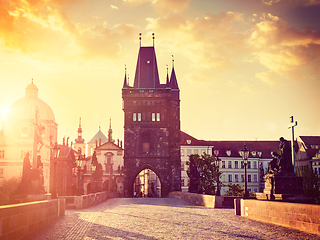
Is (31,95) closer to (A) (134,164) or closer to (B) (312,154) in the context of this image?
(A) (134,164)

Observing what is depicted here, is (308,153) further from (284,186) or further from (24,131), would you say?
(24,131)

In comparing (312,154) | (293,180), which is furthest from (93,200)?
(312,154)

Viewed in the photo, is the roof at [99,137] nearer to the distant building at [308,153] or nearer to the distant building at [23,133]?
the distant building at [23,133]

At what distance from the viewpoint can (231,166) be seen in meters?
89.4

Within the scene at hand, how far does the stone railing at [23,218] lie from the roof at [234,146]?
74.3 m

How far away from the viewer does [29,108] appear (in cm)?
10294

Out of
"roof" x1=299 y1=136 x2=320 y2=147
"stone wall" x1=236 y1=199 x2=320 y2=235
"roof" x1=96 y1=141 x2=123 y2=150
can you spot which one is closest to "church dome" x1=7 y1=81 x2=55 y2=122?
"roof" x1=96 y1=141 x2=123 y2=150

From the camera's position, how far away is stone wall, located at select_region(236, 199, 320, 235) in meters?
10.4

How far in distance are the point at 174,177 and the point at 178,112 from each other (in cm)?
1360

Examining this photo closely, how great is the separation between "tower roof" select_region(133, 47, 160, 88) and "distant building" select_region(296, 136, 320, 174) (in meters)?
32.9

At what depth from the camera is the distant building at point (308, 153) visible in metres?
74.9

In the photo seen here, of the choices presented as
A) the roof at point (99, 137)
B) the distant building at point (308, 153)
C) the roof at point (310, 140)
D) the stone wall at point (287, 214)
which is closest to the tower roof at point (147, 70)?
the distant building at point (308, 153)

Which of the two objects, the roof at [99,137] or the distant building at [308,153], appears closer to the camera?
the distant building at [308,153]

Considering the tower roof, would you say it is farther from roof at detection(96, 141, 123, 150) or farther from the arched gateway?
roof at detection(96, 141, 123, 150)
